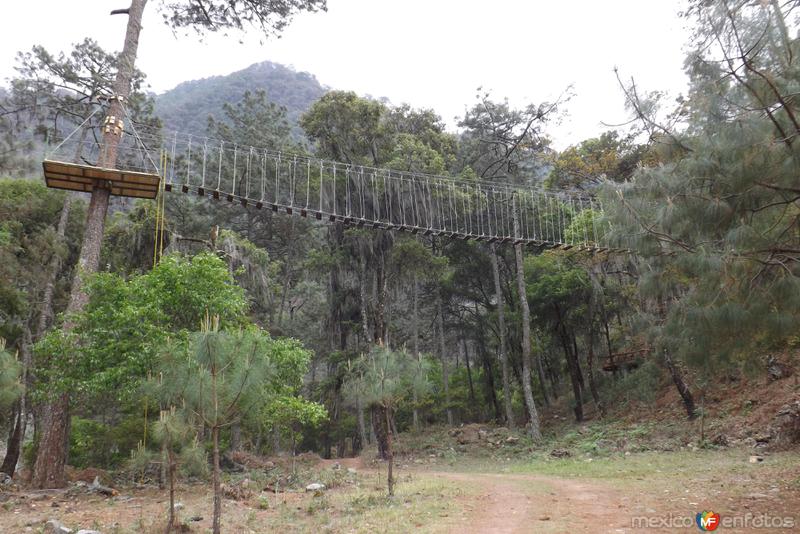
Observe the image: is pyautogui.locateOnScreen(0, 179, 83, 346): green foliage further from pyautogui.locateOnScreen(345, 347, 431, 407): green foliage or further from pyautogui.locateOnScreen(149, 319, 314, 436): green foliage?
pyautogui.locateOnScreen(345, 347, 431, 407): green foliage

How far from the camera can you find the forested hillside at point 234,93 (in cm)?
4494

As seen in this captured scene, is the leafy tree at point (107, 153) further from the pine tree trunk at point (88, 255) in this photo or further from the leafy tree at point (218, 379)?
the leafy tree at point (218, 379)

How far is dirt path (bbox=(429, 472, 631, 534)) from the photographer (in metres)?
4.69

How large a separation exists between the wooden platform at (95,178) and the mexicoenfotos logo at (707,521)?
7540 millimetres

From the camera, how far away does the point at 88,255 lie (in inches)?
313

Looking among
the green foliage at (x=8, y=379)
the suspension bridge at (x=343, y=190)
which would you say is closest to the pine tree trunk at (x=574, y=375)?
the suspension bridge at (x=343, y=190)

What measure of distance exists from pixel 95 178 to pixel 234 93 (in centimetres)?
4995

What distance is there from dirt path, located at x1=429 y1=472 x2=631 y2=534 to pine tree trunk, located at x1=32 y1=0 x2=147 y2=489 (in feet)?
18.8

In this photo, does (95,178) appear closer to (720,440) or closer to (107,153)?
(107,153)

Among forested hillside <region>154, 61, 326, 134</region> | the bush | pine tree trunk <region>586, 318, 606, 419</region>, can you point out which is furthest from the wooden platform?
forested hillside <region>154, 61, 326, 134</region>

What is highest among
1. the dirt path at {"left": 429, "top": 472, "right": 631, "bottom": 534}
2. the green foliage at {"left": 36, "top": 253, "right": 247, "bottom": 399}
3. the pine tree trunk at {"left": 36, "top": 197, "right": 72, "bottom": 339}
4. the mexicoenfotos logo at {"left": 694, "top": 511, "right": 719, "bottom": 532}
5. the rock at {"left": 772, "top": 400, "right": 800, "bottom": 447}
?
the pine tree trunk at {"left": 36, "top": 197, "right": 72, "bottom": 339}

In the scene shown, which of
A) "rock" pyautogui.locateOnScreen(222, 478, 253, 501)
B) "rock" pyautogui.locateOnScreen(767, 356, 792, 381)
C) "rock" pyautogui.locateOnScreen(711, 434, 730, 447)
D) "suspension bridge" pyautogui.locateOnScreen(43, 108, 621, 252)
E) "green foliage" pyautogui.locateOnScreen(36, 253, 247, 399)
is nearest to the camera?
"green foliage" pyautogui.locateOnScreen(36, 253, 247, 399)

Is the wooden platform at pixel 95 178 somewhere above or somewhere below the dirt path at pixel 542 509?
above

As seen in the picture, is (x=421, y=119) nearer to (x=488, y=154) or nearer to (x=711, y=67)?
(x=488, y=154)
